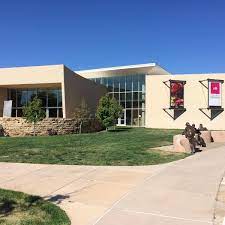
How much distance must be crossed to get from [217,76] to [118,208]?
37.4 meters

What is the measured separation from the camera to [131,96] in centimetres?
5238

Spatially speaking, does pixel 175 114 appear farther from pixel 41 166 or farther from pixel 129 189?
pixel 129 189

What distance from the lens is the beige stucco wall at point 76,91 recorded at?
1451 inches

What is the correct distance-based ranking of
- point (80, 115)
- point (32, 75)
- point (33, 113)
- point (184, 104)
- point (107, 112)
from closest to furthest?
point (33, 113) → point (80, 115) → point (32, 75) → point (107, 112) → point (184, 104)

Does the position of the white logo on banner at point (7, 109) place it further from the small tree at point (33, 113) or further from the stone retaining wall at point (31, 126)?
the small tree at point (33, 113)

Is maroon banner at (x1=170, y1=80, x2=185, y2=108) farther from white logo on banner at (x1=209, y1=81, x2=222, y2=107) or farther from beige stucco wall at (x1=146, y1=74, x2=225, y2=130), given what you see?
white logo on banner at (x1=209, y1=81, x2=222, y2=107)

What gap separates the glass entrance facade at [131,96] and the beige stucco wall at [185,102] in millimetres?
7356

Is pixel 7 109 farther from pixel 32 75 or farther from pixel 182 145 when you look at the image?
pixel 182 145

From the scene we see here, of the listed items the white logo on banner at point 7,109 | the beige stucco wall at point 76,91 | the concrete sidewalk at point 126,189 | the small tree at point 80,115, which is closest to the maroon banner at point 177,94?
the beige stucco wall at point 76,91

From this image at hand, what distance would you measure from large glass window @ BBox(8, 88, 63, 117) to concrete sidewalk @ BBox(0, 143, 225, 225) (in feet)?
95.2

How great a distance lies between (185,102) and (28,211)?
3727 cm

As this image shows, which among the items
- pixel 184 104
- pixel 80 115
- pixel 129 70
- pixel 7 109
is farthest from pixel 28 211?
pixel 129 70

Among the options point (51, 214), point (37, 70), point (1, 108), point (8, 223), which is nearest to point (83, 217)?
point (51, 214)

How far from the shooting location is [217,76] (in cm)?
4262
